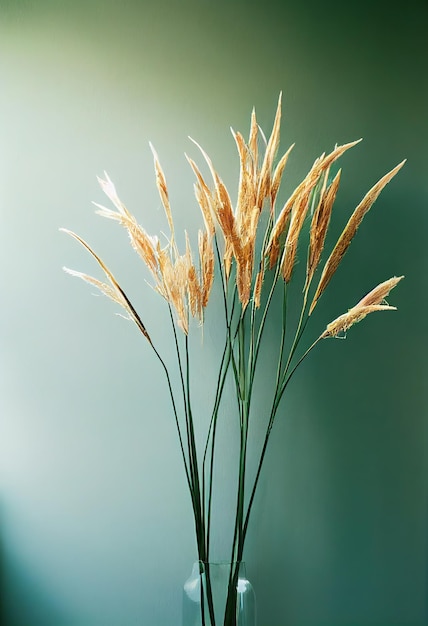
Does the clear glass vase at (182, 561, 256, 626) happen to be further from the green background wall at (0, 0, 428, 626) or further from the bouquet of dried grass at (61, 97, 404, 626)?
the green background wall at (0, 0, 428, 626)

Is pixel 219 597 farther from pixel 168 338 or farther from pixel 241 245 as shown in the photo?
pixel 241 245

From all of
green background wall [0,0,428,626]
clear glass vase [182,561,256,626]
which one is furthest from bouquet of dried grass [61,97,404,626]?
green background wall [0,0,428,626]

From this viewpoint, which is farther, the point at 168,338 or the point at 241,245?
the point at 168,338

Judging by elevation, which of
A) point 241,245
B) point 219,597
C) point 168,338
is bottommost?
point 219,597

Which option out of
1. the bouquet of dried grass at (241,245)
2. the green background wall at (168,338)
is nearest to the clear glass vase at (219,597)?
the bouquet of dried grass at (241,245)

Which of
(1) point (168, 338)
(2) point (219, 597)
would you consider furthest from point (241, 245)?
(2) point (219, 597)

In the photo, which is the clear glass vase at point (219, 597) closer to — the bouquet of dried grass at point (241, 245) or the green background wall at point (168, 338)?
the bouquet of dried grass at point (241, 245)

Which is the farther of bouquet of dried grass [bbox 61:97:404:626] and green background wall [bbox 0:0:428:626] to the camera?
green background wall [bbox 0:0:428:626]
